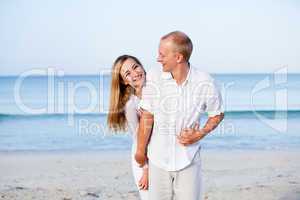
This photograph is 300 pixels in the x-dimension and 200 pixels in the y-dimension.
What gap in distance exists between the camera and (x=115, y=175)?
16.1 feet

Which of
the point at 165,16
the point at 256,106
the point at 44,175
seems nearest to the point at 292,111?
the point at 256,106

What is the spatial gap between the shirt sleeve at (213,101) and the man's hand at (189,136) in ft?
0.31

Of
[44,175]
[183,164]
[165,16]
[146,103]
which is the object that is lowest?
[44,175]

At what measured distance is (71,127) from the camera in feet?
26.8

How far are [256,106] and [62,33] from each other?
3808 millimetres

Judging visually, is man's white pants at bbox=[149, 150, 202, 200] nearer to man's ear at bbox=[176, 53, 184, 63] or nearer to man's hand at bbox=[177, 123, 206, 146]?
man's hand at bbox=[177, 123, 206, 146]

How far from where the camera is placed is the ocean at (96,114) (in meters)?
7.01

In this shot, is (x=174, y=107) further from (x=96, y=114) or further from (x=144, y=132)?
(x=96, y=114)

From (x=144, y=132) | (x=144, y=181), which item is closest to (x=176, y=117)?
(x=144, y=132)

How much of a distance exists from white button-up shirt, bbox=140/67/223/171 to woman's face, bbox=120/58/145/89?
167 mm

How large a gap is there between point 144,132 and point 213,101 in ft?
0.94

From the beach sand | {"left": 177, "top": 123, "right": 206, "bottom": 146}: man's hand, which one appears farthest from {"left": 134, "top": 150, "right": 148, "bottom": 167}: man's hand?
the beach sand

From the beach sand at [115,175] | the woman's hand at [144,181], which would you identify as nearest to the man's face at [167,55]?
the woman's hand at [144,181]

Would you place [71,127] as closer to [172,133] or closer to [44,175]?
[44,175]
